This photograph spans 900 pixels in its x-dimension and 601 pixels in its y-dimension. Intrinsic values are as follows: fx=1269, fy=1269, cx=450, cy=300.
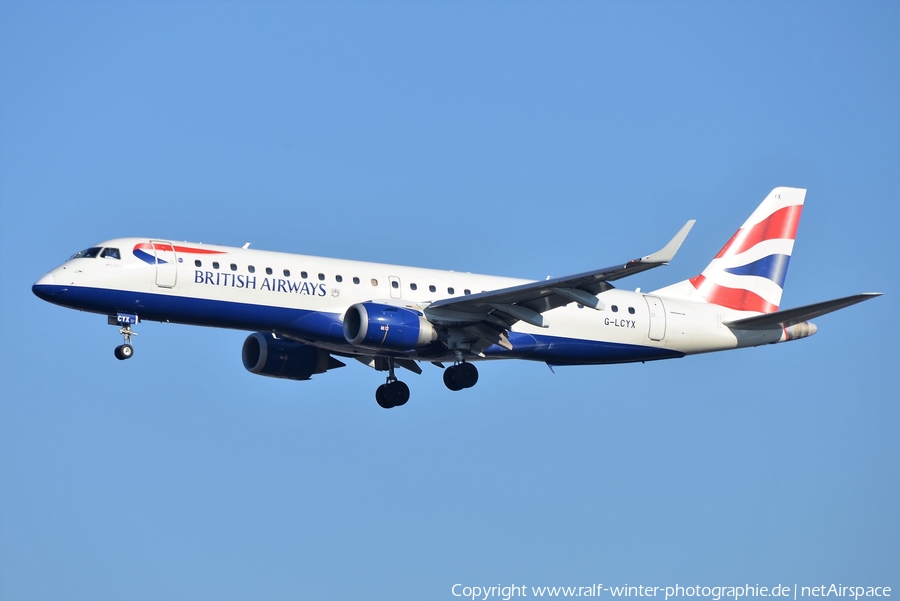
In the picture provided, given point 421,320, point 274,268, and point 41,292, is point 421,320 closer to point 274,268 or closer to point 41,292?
point 274,268

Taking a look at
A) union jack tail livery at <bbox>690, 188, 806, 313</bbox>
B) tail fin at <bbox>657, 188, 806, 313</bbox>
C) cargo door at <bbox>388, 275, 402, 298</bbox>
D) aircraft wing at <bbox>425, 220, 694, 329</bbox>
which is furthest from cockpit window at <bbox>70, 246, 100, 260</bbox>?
union jack tail livery at <bbox>690, 188, 806, 313</bbox>

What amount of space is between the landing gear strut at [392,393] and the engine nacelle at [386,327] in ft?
16.1

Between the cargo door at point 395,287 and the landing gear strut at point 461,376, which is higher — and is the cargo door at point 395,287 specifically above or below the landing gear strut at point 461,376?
above

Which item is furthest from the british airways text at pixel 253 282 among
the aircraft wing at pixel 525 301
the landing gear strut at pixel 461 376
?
the landing gear strut at pixel 461 376

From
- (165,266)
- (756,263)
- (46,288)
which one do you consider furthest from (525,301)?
(46,288)

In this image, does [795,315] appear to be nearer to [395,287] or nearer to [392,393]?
[395,287]

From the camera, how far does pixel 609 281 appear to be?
3759cm

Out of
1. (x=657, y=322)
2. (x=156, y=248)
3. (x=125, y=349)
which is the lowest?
(x=125, y=349)

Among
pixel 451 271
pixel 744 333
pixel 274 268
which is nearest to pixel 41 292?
pixel 274 268

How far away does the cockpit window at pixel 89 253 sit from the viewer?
38969 mm

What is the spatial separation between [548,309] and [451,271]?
421 cm

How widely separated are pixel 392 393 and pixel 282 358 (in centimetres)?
406

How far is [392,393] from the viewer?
44.5 metres

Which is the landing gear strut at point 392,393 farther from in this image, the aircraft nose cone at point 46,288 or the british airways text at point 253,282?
the aircraft nose cone at point 46,288
